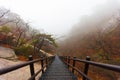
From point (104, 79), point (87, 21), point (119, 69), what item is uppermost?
point (87, 21)

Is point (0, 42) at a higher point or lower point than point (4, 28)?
lower

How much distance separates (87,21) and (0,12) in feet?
320

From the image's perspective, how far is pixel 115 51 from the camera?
122ft

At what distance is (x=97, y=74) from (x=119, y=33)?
22514mm

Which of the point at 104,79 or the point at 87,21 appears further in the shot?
the point at 87,21

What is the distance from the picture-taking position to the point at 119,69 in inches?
73.0

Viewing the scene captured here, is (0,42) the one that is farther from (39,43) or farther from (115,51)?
(115,51)

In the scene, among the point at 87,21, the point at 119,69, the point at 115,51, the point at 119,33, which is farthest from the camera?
the point at 87,21

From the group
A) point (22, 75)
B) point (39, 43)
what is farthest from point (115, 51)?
point (22, 75)

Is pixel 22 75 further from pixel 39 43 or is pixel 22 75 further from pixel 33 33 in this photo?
pixel 33 33

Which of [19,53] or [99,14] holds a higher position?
[99,14]

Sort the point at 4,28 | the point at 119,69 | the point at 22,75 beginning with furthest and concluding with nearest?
the point at 4,28, the point at 22,75, the point at 119,69

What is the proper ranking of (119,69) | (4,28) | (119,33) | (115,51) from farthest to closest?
(119,33) → (115,51) → (4,28) → (119,69)

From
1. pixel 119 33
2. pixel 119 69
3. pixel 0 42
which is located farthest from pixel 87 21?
pixel 119 69
